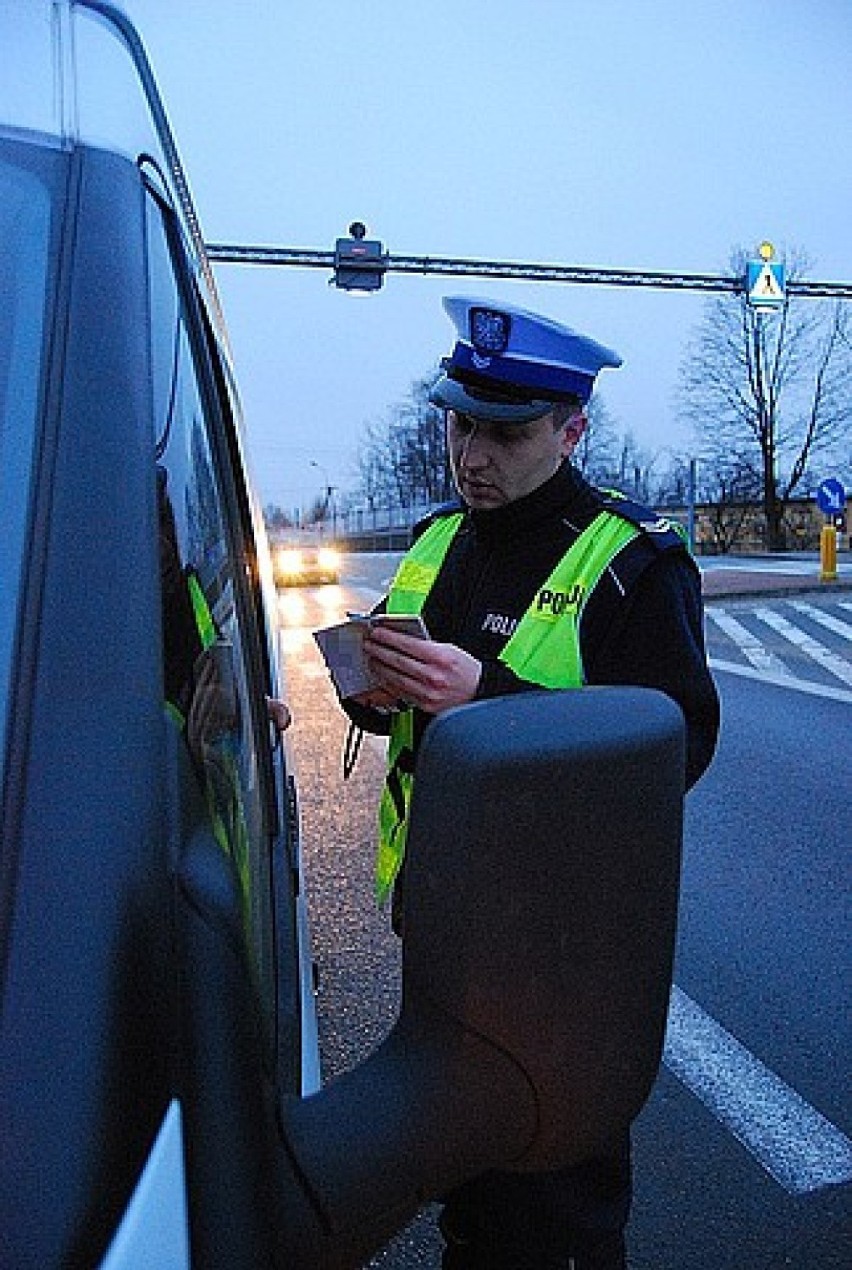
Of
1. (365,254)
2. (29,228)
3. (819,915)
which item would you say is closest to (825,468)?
(365,254)

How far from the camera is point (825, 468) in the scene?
50.7 meters

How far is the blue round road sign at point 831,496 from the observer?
Answer: 824 inches

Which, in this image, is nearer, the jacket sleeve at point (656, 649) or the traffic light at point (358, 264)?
the jacket sleeve at point (656, 649)

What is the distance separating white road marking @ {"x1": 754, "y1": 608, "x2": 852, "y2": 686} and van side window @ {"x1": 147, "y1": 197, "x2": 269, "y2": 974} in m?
9.32

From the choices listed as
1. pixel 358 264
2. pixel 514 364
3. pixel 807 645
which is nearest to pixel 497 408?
pixel 514 364

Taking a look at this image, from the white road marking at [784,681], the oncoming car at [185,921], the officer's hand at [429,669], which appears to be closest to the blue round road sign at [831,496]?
the white road marking at [784,681]

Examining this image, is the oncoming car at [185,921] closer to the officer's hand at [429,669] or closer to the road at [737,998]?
the officer's hand at [429,669]

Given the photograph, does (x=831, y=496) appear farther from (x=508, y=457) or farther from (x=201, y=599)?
(x=201, y=599)

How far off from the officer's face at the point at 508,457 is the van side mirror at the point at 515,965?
1.13 meters

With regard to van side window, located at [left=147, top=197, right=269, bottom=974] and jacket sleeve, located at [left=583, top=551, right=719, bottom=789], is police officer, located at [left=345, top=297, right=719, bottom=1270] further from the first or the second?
van side window, located at [left=147, top=197, right=269, bottom=974]

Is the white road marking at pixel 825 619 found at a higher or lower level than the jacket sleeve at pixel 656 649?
lower

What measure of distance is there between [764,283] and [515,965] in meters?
21.2

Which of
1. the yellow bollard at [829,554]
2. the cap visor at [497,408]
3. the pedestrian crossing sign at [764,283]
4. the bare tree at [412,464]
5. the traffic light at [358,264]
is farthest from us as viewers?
the bare tree at [412,464]

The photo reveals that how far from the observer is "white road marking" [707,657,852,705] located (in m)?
9.39
